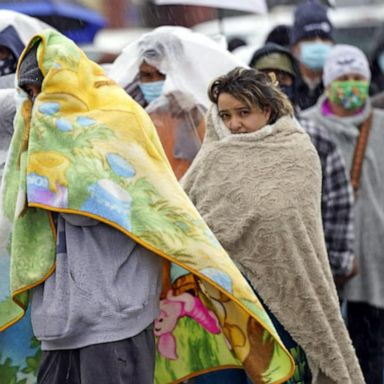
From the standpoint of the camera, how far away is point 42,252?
5277mm

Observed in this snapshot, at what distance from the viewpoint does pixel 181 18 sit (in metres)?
18.8

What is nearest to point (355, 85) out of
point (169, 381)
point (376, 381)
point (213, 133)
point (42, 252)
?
Result: point (376, 381)

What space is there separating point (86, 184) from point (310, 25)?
17.7 feet

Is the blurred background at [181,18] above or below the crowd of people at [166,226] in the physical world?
below

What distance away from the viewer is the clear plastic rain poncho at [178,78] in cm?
737

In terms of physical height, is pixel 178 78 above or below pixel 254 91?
below

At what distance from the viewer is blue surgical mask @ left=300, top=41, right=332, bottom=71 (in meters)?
9.88

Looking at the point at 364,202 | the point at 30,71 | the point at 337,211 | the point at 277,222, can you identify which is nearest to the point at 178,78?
the point at 337,211

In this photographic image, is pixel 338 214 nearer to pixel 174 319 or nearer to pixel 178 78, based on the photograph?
pixel 178 78

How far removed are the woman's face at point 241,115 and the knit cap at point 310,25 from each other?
4102 mm

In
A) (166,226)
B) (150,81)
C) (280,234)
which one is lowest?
(280,234)

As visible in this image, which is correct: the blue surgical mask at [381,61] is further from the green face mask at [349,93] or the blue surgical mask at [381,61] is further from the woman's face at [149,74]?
the woman's face at [149,74]

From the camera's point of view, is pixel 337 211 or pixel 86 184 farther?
pixel 337 211

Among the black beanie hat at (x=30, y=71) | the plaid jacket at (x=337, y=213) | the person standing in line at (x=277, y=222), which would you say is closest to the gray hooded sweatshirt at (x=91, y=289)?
the black beanie hat at (x=30, y=71)
